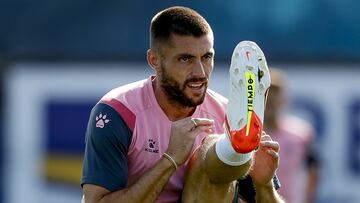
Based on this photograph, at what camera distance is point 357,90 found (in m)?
9.38

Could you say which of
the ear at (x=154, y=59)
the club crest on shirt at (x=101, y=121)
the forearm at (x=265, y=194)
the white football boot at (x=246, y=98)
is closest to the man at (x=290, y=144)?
the forearm at (x=265, y=194)

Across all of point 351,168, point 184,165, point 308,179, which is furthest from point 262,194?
point 351,168

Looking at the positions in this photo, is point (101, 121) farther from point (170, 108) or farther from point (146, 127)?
point (170, 108)

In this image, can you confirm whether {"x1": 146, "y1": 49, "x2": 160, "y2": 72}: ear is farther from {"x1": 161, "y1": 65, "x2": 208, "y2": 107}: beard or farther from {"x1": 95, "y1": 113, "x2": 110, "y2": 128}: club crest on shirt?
{"x1": 95, "y1": 113, "x2": 110, "y2": 128}: club crest on shirt

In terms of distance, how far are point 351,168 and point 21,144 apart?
2.68 meters

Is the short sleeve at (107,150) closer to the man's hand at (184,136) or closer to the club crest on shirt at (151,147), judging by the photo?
the club crest on shirt at (151,147)

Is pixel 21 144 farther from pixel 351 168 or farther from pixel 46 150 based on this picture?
pixel 351 168

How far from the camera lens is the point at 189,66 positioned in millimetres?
5016

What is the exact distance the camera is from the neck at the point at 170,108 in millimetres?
5215

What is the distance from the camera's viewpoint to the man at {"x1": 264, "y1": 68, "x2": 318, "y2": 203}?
7.93m

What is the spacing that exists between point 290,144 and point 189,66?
3.25 meters

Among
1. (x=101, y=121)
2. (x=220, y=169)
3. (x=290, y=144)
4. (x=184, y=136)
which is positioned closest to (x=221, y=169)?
(x=220, y=169)

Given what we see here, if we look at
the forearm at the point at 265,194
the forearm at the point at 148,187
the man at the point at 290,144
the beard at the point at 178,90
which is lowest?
the man at the point at 290,144

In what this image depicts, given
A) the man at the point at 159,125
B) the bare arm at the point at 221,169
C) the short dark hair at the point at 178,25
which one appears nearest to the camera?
the bare arm at the point at 221,169
